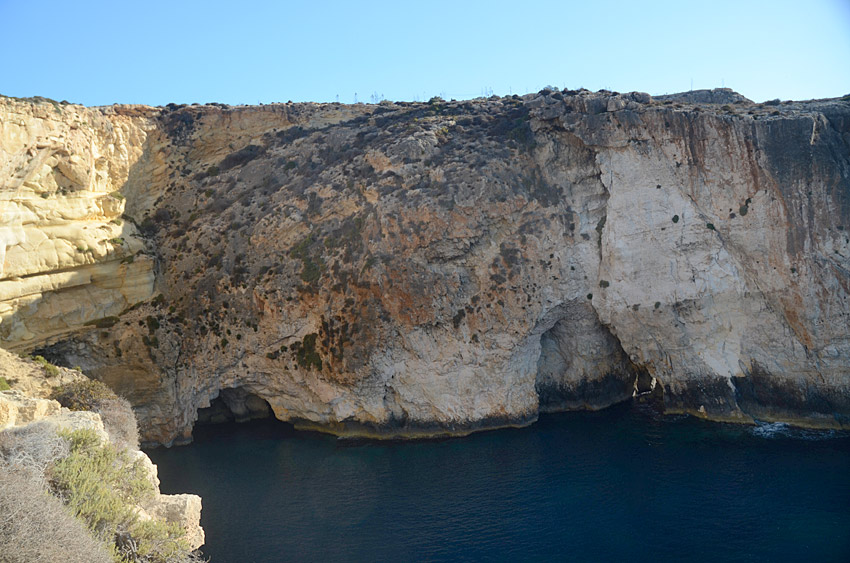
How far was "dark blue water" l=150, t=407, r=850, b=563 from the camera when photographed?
22.7 metres

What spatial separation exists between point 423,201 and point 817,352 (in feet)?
71.6

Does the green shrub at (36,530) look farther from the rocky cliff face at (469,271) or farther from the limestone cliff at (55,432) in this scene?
the rocky cliff face at (469,271)

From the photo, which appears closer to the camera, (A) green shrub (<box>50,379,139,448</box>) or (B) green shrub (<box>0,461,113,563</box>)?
(B) green shrub (<box>0,461,113,563</box>)

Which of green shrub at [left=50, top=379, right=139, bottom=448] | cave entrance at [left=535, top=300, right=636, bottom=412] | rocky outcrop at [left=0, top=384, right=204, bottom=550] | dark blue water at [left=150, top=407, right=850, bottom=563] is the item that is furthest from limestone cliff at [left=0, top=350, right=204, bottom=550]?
cave entrance at [left=535, top=300, right=636, bottom=412]

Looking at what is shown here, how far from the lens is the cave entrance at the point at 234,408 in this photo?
131 feet

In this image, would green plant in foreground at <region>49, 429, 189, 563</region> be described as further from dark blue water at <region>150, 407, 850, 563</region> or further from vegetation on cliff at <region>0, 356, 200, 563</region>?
dark blue water at <region>150, 407, 850, 563</region>

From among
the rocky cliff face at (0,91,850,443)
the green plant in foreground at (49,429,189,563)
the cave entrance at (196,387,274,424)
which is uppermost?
the rocky cliff face at (0,91,850,443)

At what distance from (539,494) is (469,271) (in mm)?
13777

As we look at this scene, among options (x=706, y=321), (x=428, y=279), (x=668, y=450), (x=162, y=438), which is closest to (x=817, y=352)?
(x=706, y=321)

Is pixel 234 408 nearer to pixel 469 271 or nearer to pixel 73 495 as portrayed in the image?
pixel 469 271

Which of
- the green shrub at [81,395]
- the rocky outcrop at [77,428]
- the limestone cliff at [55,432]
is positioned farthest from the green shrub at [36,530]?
the green shrub at [81,395]

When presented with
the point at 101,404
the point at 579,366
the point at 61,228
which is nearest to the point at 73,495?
the point at 101,404

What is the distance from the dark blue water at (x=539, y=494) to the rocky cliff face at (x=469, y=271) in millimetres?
2944

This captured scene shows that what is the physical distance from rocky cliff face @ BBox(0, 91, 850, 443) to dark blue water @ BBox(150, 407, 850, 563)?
9.66ft
